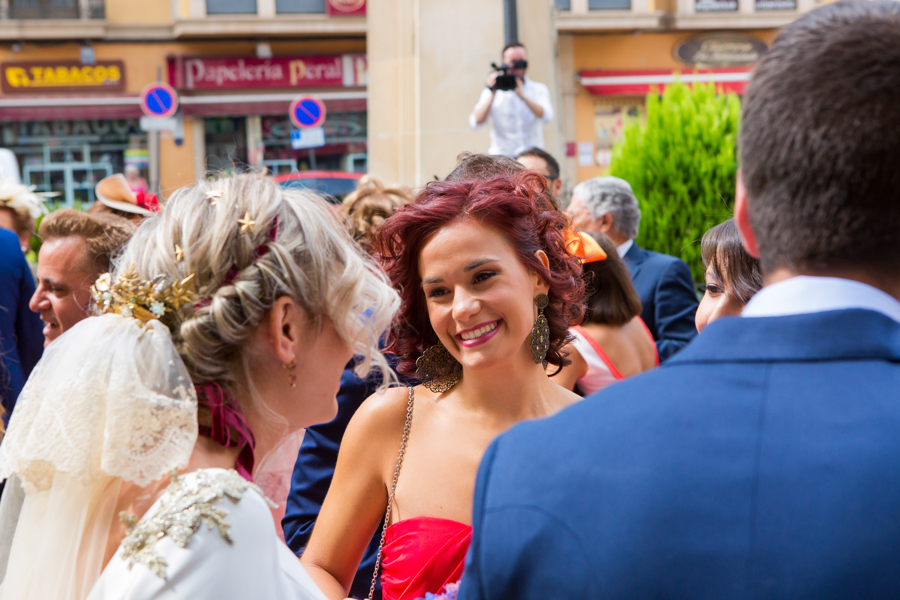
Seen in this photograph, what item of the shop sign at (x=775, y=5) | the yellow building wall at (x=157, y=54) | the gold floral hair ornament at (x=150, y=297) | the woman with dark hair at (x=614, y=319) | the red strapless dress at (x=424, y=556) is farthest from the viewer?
the shop sign at (x=775, y=5)

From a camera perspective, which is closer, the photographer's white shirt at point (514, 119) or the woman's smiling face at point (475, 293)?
the woman's smiling face at point (475, 293)

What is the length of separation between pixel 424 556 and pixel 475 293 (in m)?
0.70

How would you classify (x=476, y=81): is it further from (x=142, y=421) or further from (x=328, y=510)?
(x=142, y=421)

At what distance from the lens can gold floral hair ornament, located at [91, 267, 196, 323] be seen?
1.50 m

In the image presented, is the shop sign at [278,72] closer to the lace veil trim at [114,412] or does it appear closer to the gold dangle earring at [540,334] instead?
the gold dangle earring at [540,334]

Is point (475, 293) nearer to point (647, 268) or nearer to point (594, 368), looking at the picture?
point (594, 368)

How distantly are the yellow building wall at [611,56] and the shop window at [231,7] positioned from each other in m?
8.61

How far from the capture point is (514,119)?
24.2 feet

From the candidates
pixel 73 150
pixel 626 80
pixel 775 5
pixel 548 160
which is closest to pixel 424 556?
pixel 548 160

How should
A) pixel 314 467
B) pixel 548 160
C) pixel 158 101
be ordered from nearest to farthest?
pixel 314 467 < pixel 548 160 < pixel 158 101

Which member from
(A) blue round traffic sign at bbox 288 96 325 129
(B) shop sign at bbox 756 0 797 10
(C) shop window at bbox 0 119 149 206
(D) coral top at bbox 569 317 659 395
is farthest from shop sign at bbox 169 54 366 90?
(D) coral top at bbox 569 317 659 395

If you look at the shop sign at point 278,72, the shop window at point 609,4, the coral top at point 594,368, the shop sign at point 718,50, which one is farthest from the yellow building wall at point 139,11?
the coral top at point 594,368

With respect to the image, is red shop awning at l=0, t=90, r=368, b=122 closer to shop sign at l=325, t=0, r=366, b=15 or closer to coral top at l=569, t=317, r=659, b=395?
shop sign at l=325, t=0, r=366, b=15

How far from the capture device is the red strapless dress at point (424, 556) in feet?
7.05
